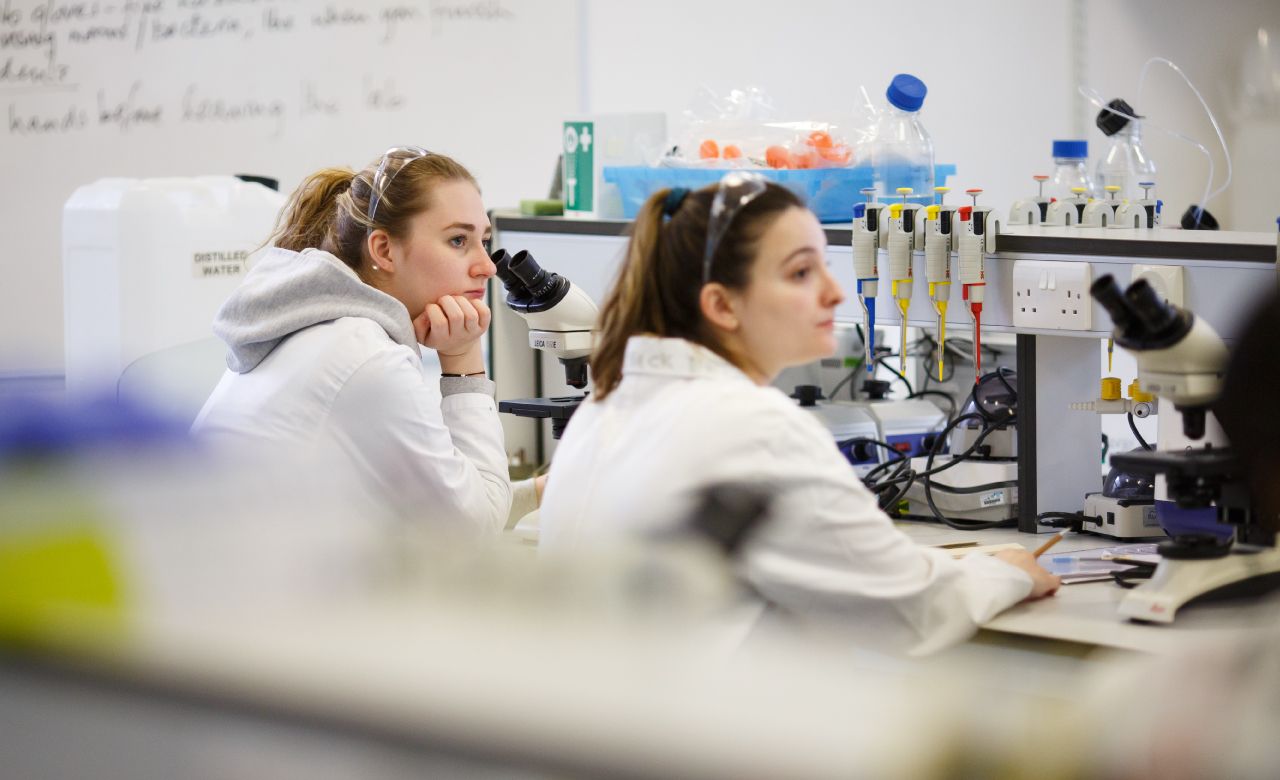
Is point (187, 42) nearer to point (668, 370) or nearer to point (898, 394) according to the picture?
point (898, 394)

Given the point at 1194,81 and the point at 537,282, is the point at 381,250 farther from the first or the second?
the point at 1194,81

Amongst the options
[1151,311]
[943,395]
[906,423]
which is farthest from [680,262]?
[943,395]

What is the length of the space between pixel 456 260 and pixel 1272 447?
1508 millimetres

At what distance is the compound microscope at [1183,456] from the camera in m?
1.42

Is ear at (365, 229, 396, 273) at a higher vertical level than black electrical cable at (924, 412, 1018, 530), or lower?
higher

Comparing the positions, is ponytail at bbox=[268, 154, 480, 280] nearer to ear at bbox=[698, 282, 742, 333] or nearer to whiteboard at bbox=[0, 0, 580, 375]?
ear at bbox=[698, 282, 742, 333]

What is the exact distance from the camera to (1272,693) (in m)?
0.37

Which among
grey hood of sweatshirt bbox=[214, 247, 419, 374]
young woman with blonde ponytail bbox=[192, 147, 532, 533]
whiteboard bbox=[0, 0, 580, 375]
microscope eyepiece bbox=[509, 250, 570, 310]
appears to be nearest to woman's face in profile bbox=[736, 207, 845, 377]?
young woman with blonde ponytail bbox=[192, 147, 532, 533]

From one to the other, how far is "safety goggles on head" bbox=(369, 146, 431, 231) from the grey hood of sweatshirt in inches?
4.2

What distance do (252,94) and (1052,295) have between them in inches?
95.1

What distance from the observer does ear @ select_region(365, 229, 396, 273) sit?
6.40 ft

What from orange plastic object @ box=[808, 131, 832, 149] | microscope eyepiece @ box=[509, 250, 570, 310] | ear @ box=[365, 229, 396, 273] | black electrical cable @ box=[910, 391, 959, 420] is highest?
orange plastic object @ box=[808, 131, 832, 149]

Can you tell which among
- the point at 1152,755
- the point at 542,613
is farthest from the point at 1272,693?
the point at 542,613

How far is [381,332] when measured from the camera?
6.14ft
